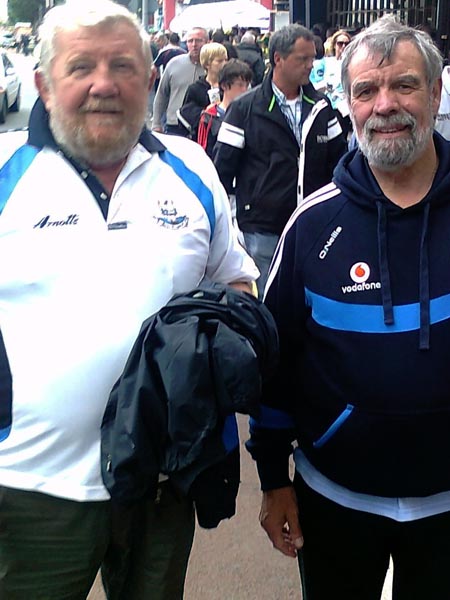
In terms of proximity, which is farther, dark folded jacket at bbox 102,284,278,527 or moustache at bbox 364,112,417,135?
moustache at bbox 364,112,417,135

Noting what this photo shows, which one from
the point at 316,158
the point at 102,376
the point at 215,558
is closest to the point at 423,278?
the point at 102,376

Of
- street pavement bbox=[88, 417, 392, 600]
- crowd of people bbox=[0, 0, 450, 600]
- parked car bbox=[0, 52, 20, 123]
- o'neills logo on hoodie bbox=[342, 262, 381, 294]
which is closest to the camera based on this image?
crowd of people bbox=[0, 0, 450, 600]

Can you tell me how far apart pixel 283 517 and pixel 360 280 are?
0.73m

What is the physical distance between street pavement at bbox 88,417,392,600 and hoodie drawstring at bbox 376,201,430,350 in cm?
149

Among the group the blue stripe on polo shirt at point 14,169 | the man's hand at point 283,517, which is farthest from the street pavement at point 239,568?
the blue stripe on polo shirt at point 14,169

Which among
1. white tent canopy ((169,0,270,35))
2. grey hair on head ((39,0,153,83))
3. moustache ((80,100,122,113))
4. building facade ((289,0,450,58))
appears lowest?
white tent canopy ((169,0,270,35))

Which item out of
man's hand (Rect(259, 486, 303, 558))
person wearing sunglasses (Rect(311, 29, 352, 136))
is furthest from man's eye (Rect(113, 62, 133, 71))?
person wearing sunglasses (Rect(311, 29, 352, 136))

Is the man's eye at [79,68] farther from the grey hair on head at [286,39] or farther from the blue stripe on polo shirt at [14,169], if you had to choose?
the grey hair on head at [286,39]

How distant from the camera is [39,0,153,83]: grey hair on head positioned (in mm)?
1963

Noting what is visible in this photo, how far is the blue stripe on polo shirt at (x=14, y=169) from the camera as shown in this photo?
193 cm

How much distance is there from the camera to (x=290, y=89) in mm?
5012

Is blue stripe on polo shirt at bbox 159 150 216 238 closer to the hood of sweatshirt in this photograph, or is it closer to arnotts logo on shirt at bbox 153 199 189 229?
arnotts logo on shirt at bbox 153 199 189 229

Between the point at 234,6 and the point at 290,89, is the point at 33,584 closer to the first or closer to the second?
the point at 290,89

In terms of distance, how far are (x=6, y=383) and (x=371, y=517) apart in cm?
97
